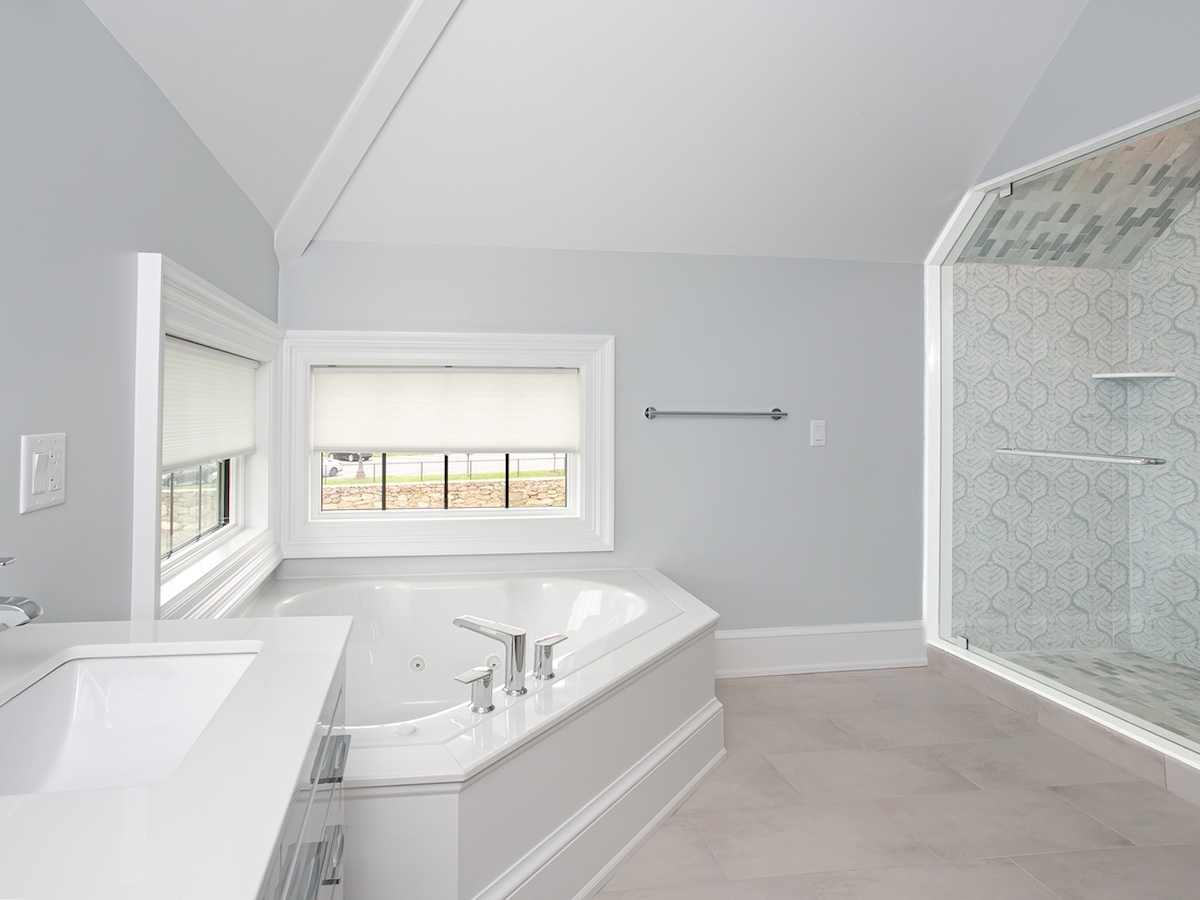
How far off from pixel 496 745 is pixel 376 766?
9.2 inches

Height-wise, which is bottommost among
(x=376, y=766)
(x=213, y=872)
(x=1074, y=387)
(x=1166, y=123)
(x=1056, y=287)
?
(x=376, y=766)

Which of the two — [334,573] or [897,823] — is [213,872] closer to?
[897,823]

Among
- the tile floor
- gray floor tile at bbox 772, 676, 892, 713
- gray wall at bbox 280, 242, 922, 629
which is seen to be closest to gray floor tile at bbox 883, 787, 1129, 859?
the tile floor

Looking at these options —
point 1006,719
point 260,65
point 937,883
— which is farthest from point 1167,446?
point 260,65

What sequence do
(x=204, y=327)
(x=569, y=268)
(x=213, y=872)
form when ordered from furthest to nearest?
(x=569, y=268), (x=204, y=327), (x=213, y=872)

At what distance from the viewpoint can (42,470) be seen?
134 centimetres

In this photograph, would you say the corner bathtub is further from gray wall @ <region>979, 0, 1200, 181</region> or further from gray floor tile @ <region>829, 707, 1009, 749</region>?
gray wall @ <region>979, 0, 1200, 181</region>

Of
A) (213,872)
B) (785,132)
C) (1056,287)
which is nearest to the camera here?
(213,872)

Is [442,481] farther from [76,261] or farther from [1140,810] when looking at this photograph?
[1140,810]

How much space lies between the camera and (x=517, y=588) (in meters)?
3.08

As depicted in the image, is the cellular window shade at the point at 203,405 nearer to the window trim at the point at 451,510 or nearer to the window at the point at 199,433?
the window at the point at 199,433

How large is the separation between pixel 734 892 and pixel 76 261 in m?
1.89

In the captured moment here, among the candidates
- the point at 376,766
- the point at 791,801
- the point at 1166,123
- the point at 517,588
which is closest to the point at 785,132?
the point at 1166,123

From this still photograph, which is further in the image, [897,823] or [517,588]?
[517,588]
